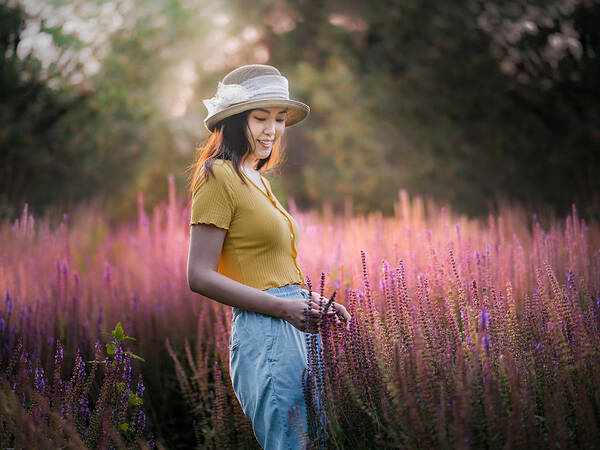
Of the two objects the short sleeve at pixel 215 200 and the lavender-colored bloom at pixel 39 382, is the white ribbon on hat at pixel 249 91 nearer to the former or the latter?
the short sleeve at pixel 215 200

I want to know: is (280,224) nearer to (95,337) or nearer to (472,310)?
(472,310)

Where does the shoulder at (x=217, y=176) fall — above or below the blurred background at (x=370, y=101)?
below

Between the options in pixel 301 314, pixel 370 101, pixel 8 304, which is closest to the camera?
pixel 301 314

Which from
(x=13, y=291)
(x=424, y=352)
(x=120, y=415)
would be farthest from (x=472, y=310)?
(x=13, y=291)

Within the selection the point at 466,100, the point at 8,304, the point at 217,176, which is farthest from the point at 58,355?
the point at 466,100

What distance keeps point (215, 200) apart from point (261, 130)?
44cm

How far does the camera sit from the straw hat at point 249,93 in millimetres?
2145

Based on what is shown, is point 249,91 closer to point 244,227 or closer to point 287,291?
point 244,227

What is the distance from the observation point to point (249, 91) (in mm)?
2178

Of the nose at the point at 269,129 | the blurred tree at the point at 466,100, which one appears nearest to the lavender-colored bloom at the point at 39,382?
the nose at the point at 269,129

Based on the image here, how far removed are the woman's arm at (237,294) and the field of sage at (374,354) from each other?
0.43 feet

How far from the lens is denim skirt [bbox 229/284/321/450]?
1843mm

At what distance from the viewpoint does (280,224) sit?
2.02m

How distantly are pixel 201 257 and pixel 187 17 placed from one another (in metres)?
11.1
